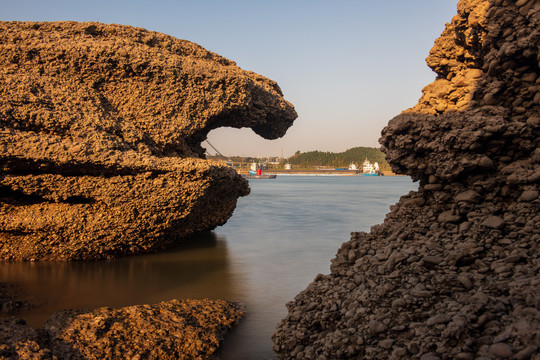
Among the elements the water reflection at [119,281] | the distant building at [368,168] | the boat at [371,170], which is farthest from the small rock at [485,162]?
the distant building at [368,168]

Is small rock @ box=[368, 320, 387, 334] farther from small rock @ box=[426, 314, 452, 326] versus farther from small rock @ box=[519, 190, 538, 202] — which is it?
small rock @ box=[519, 190, 538, 202]

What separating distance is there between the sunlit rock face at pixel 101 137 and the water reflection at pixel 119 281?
0.42 meters

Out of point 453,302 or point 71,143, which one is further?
point 71,143

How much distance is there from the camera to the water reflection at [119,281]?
6.07 m

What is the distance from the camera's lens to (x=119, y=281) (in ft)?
23.0

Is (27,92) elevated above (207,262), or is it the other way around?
(27,92)

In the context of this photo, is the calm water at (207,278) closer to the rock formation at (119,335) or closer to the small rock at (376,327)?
the rock formation at (119,335)

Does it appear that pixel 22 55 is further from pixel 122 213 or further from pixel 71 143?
pixel 122 213

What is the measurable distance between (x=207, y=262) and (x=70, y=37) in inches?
203


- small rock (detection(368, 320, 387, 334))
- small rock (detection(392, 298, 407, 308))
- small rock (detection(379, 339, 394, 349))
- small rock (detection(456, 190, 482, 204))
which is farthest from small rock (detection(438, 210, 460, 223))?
small rock (detection(379, 339, 394, 349))

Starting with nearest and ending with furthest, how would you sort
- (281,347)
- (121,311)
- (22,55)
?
(281,347) < (121,311) < (22,55)

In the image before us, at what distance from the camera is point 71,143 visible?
24.3 ft

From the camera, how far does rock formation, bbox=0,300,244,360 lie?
4.03m

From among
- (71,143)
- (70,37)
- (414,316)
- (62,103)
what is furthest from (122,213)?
(414,316)
